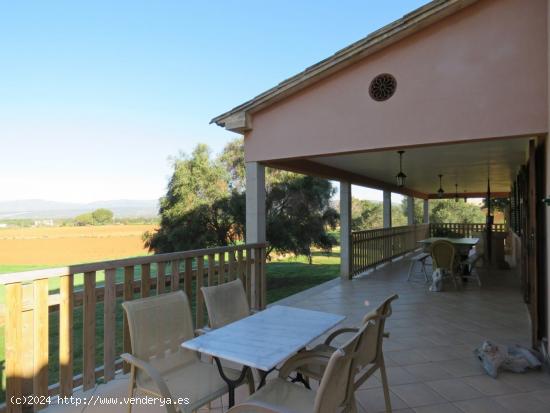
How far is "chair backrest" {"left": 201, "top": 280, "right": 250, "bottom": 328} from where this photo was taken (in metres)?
2.37

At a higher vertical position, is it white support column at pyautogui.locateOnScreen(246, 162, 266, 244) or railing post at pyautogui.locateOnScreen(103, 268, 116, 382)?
white support column at pyautogui.locateOnScreen(246, 162, 266, 244)

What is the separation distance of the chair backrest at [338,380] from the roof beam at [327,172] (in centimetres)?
361

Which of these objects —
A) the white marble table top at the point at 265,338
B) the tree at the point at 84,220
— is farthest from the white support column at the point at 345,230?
the tree at the point at 84,220

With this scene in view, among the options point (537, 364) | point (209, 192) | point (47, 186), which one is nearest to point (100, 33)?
point (209, 192)

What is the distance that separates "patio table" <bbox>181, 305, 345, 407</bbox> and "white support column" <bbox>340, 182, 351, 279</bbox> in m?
5.42

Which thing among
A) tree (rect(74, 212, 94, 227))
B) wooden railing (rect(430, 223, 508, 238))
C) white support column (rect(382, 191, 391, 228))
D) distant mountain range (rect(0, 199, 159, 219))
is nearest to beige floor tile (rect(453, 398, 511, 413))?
white support column (rect(382, 191, 391, 228))

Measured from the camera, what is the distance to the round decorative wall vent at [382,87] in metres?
3.90

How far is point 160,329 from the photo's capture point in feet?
6.89

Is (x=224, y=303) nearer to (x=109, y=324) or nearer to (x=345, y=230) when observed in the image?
(x=109, y=324)

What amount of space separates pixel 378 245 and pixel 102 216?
120ft

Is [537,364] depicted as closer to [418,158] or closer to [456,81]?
[456,81]

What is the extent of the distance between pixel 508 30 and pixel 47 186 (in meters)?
42.7

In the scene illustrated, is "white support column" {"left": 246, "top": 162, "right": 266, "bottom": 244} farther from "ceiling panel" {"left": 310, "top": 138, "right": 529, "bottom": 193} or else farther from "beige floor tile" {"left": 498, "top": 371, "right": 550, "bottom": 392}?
"beige floor tile" {"left": 498, "top": 371, "right": 550, "bottom": 392}

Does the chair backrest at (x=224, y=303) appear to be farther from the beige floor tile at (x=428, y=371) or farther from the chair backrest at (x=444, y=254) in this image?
Result: the chair backrest at (x=444, y=254)
